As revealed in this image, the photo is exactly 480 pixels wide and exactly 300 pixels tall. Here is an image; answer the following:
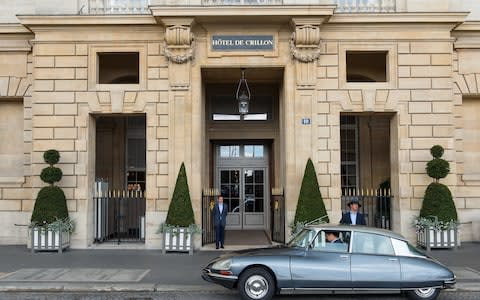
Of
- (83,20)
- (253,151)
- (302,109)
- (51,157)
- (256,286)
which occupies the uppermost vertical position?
(83,20)

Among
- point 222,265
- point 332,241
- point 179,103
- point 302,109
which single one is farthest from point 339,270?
point 179,103

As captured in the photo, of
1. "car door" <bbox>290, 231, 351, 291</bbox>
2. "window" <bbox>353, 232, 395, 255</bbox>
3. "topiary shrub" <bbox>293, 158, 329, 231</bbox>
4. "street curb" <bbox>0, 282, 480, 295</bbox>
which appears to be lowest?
"street curb" <bbox>0, 282, 480, 295</bbox>

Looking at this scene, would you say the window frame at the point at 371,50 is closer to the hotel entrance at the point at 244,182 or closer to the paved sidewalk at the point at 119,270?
the paved sidewalk at the point at 119,270

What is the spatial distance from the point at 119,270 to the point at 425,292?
253 inches

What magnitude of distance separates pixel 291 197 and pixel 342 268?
21.5 ft

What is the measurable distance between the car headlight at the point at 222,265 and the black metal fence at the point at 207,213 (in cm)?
684

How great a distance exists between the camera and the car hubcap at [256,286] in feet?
29.7

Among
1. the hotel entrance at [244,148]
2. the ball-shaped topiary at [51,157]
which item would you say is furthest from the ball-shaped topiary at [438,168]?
the ball-shaped topiary at [51,157]

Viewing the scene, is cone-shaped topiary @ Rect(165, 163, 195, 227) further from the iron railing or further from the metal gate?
the iron railing

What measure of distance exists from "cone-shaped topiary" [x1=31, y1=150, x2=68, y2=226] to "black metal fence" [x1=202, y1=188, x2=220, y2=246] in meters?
3.97

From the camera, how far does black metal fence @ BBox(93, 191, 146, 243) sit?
16.4 meters

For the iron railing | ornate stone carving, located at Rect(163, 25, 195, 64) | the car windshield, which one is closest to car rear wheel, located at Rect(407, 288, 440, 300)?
the car windshield

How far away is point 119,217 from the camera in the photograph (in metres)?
18.3

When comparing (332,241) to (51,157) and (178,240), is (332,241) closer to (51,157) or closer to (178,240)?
(178,240)
